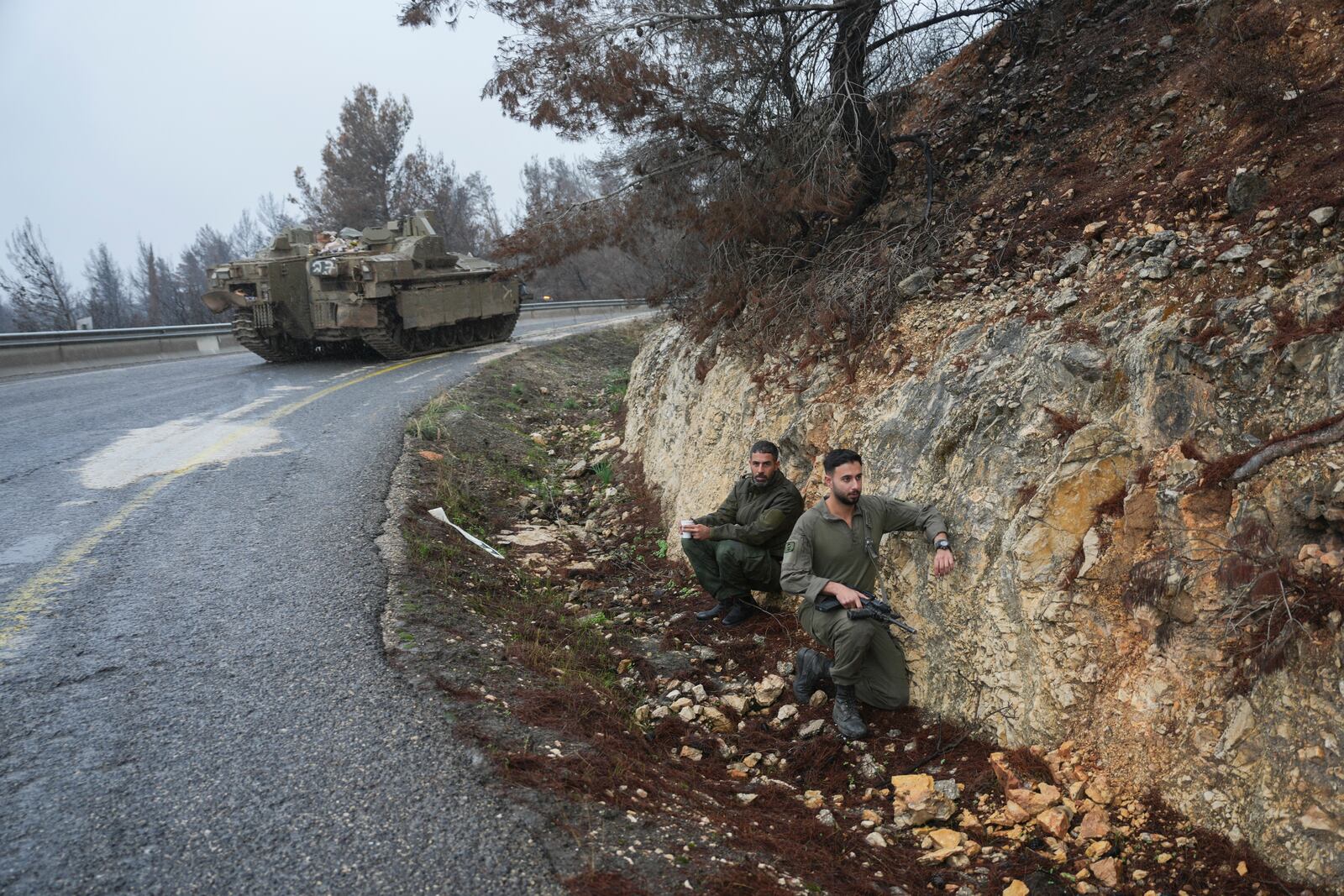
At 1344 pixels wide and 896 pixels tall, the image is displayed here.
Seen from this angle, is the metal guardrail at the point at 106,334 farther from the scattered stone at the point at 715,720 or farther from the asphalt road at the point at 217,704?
the scattered stone at the point at 715,720

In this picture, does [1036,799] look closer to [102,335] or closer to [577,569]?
[577,569]

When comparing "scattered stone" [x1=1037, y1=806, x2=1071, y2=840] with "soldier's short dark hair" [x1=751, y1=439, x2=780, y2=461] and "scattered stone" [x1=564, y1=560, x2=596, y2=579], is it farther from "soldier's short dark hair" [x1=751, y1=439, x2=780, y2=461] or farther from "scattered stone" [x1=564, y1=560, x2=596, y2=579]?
"scattered stone" [x1=564, y1=560, x2=596, y2=579]

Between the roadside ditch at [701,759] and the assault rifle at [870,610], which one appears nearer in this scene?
the roadside ditch at [701,759]

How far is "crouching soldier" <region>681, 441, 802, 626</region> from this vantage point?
589cm

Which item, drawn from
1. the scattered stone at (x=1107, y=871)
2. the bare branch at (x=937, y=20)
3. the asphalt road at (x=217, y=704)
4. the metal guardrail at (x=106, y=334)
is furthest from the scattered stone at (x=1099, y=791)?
the metal guardrail at (x=106, y=334)

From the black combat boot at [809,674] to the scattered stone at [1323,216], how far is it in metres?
3.21

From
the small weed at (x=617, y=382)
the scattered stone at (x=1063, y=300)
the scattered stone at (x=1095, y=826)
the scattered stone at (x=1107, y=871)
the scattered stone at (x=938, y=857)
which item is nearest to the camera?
the scattered stone at (x=1107, y=871)

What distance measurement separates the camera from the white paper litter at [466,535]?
23.1 feet

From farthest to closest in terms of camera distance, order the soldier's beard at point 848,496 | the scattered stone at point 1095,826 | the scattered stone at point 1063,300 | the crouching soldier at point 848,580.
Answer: the scattered stone at point 1063,300, the soldier's beard at point 848,496, the crouching soldier at point 848,580, the scattered stone at point 1095,826

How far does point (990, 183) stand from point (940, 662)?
13.3 ft

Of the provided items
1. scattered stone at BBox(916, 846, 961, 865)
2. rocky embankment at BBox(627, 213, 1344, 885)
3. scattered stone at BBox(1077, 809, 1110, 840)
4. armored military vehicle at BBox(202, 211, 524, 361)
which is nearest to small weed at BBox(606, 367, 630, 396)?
armored military vehicle at BBox(202, 211, 524, 361)

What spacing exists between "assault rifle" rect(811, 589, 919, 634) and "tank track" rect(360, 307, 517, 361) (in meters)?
13.4

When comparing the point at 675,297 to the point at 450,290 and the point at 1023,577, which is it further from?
the point at 450,290

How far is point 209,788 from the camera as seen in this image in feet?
10.9
